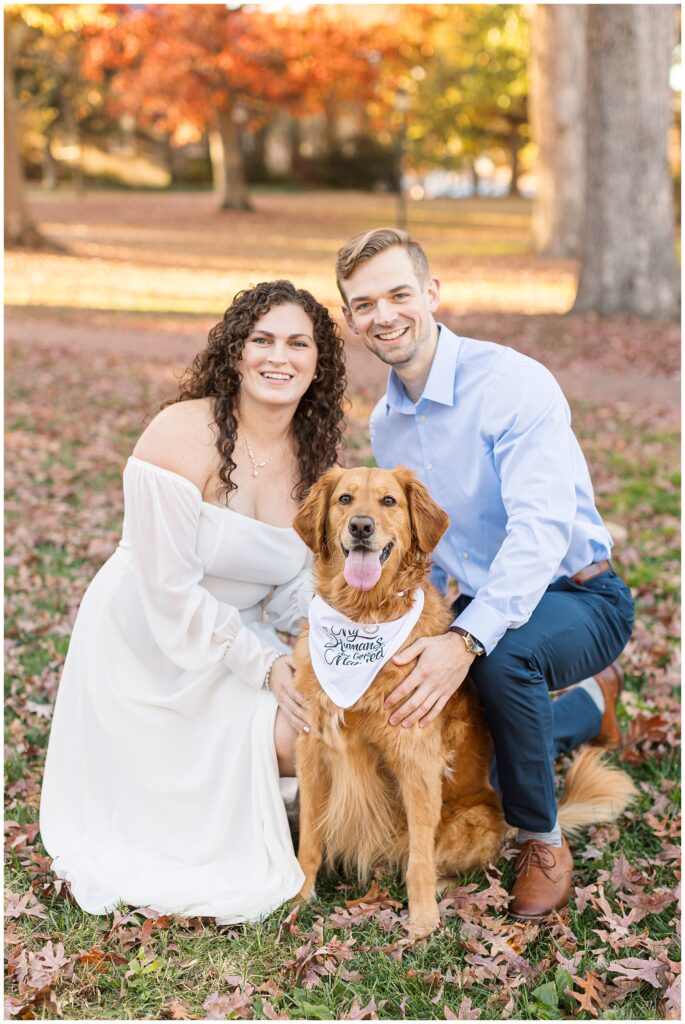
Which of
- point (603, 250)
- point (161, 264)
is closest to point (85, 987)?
point (603, 250)

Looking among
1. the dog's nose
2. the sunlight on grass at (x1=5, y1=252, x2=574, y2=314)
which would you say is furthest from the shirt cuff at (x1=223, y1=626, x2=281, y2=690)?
the sunlight on grass at (x1=5, y1=252, x2=574, y2=314)

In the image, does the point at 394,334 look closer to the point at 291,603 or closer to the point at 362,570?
the point at 362,570

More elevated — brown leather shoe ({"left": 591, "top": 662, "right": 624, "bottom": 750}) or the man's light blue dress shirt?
the man's light blue dress shirt

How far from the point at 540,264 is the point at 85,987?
793 inches

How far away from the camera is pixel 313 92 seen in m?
32.2

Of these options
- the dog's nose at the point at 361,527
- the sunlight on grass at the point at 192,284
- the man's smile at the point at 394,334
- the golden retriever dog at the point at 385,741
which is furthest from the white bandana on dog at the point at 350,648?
the sunlight on grass at the point at 192,284

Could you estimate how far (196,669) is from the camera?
11.6 feet

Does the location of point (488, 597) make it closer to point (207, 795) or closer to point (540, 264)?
point (207, 795)

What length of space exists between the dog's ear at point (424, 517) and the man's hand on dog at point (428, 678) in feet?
1.03

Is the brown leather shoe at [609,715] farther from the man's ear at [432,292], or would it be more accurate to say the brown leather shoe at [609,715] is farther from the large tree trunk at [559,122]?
the large tree trunk at [559,122]

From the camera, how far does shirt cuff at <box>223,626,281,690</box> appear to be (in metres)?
3.49

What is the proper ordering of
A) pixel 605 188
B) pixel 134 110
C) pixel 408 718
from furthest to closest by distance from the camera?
pixel 134 110 < pixel 605 188 < pixel 408 718

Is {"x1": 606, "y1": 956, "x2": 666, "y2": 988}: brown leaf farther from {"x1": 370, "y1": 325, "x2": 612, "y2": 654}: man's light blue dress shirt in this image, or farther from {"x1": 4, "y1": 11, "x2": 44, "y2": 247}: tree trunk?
{"x1": 4, "y1": 11, "x2": 44, "y2": 247}: tree trunk

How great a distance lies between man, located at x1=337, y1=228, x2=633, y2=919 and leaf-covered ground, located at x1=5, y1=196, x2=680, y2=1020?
0.27m
